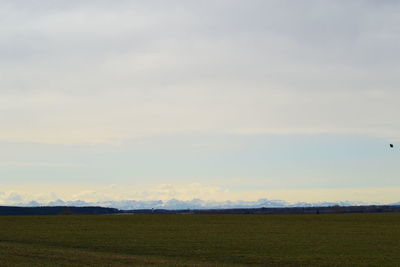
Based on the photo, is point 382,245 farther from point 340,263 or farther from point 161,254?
point 161,254

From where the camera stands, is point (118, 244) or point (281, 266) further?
point (118, 244)

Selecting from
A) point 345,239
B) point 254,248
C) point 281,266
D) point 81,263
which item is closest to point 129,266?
point 81,263

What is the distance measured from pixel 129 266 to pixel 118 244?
21.6 m

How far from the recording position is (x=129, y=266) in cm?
3134

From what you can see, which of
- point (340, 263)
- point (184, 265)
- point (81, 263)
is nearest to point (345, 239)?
point (340, 263)

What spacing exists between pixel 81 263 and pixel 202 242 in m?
23.7

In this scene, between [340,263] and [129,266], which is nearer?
[129,266]

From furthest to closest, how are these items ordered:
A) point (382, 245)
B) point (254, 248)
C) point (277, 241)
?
point (277, 241), point (382, 245), point (254, 248)

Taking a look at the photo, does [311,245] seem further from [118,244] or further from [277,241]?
[118,244]

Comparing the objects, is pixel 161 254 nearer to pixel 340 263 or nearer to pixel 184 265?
pixel 184 265

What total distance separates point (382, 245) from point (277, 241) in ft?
33.5

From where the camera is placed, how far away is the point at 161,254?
43.0 meters

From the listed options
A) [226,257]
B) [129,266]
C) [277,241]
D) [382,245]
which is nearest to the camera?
[129,266]

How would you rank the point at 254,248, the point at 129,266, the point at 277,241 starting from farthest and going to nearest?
the point at 277,241 → the point at 254,248 → the point at 129,266
